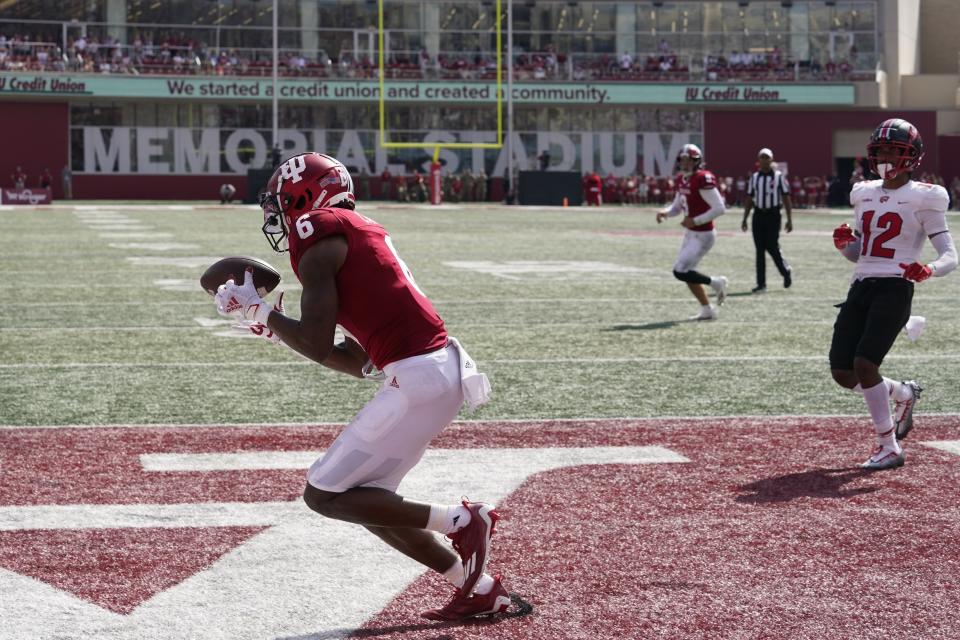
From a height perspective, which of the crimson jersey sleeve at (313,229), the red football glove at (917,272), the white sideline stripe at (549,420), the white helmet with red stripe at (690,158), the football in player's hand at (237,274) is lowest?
the white sideline stripe at (549,420)

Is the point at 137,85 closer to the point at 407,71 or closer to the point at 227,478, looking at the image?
the point at 407,71

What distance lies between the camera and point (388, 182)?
55969 mm

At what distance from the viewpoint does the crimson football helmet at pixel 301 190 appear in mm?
4801

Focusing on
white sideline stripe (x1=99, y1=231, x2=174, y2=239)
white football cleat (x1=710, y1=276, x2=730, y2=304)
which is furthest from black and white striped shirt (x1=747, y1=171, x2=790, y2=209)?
white sideline stripe (x1=99, y1=231, x2=174, y2=239)

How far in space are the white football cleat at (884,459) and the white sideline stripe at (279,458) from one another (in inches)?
37.6

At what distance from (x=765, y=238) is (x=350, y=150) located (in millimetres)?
41450

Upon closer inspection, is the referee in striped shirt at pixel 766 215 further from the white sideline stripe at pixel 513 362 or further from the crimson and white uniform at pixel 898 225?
the crimson and white uniform at pixel 898 225

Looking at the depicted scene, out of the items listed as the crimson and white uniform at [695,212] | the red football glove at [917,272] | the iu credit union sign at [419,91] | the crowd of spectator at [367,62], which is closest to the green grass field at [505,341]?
the crimson and white uniform at [695,212]

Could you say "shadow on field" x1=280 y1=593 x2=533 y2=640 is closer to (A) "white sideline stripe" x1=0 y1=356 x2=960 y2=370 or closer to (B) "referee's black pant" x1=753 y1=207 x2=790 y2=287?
(A) "white sideline stripe" x1=0 y1=356 x2=960 y2=370

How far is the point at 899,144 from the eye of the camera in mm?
7211

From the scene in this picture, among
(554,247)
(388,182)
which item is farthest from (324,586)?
(388,182)

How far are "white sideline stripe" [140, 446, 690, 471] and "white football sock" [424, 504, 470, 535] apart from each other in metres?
2.75

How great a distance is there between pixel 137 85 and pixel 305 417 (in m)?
47.6

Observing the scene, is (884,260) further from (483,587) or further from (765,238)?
(765,238)
